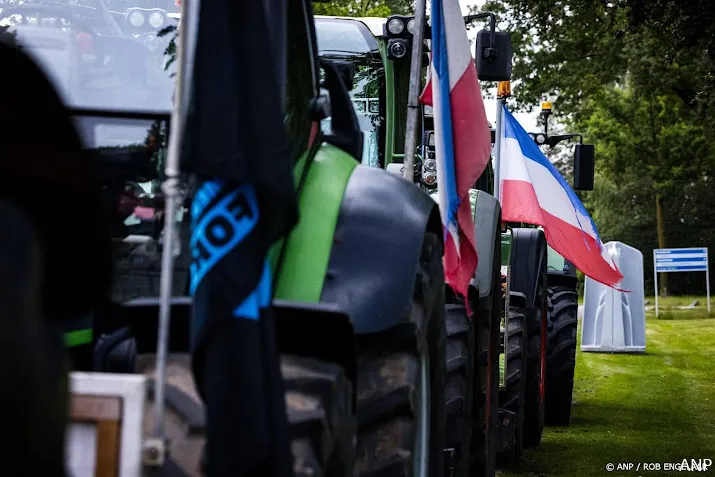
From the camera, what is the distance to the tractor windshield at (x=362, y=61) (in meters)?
7.46

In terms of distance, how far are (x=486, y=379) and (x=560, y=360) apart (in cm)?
502

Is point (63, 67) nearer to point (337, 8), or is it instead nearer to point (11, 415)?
point (11, 415)

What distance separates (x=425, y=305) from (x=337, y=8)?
2437cm

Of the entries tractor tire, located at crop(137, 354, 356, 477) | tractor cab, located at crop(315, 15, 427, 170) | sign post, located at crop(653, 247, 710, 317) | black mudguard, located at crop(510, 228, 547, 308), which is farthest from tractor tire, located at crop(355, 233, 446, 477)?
sign post, located at crop(653, 247, 710, 317)

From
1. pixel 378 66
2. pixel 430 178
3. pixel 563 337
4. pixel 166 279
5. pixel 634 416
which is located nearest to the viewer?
pixel 166 279

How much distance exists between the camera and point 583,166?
12.4 meters

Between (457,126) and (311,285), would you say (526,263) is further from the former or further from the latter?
(311,285)

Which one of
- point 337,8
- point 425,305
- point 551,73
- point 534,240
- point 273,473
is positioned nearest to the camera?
point 273,473

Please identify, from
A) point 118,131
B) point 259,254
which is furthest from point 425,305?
point 259,254

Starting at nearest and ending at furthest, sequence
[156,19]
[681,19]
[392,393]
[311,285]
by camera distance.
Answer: [311,285]
[392,393]
[156,19]
[681,19]

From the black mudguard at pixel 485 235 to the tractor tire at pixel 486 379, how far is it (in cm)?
8

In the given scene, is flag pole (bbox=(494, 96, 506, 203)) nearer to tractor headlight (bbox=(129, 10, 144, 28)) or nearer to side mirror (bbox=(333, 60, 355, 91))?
side mirror (bbox=(333, 60, 355, 91))

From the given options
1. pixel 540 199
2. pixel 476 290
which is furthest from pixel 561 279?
pixel 476 290

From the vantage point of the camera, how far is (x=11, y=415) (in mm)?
1514
